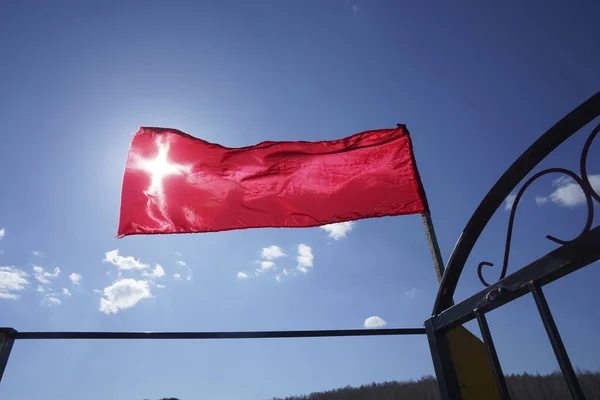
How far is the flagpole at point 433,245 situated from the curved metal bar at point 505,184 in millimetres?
1231

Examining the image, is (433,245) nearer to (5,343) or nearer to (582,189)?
(582,189)

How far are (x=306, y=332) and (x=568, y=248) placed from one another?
2310 millimetres

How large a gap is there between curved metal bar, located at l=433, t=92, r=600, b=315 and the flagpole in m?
1.23

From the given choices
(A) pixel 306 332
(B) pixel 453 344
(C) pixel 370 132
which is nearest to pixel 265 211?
(C) pixel 370 132

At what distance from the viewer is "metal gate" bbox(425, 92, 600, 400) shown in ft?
6.39

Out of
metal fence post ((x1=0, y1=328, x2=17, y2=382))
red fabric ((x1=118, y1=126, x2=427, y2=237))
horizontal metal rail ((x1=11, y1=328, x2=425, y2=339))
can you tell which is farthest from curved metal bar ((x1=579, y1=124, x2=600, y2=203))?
metal fence post ((x1=0, y1=328, x2=17, y2=382))

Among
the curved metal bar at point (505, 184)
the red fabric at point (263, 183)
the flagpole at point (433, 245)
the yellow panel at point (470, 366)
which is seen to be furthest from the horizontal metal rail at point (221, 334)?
the red fabric at point (263, 183)

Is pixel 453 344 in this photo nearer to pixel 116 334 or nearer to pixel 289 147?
pixel 116 334

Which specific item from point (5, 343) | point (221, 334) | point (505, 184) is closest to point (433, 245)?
point (505, 184)

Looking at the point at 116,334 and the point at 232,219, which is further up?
the point at 232,219

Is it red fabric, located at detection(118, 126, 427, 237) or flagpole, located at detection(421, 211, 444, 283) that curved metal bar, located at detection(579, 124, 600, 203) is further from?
red fabric, located at detection(118, 126, 427, 237)

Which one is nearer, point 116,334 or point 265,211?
point 116,334

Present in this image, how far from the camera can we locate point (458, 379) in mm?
3064

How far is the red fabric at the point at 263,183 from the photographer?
6.12 m
